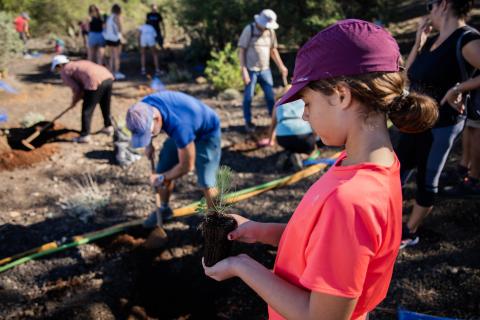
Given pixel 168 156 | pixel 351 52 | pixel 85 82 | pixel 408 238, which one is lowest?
pixel 408 238

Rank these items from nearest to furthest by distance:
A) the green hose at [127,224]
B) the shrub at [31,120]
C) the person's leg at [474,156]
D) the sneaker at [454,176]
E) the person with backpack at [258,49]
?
the green hose at [127,224] → the person's leg at [474,156] → the sneaker at [454,176] → the person with backpack at [258,49] → the shrub at [31,120]

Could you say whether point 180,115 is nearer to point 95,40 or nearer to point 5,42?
point 95,40

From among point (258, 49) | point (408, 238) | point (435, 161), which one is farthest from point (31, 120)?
point (435, 161)

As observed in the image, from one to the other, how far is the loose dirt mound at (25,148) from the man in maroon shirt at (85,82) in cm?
41

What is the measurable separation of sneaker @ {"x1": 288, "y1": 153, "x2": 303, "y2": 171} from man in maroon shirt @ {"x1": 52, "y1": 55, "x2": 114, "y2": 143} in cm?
320

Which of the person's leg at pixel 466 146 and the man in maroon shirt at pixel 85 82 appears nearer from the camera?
the person's leg at pixel 466 146

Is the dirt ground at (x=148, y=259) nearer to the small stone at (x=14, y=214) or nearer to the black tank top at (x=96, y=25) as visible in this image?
the small stone at (x=14, y=214)

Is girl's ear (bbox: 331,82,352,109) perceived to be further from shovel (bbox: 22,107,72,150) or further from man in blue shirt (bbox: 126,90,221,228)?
shovel (bbox: 22,107,72,150)

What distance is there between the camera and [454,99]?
281 cm

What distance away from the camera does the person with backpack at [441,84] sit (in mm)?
2701

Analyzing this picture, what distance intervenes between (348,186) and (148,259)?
2963 millimetres

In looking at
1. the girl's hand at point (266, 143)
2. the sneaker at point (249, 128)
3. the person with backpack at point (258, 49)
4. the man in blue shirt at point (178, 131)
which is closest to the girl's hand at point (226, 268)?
the man in blue shirt at point (178, 131)

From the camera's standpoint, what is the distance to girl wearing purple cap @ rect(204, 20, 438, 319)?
3.24 ft

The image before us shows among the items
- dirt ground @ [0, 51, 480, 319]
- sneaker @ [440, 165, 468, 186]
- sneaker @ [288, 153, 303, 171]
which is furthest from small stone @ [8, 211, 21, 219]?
sneaker @ [440, 165, 468, 186]
